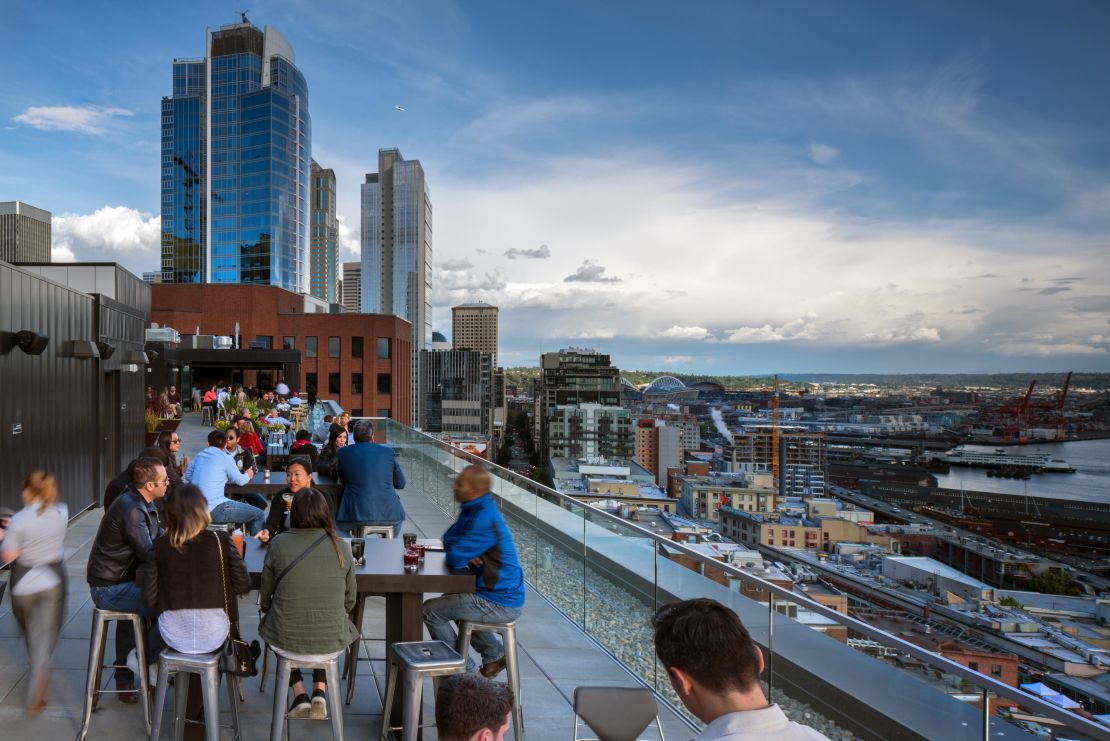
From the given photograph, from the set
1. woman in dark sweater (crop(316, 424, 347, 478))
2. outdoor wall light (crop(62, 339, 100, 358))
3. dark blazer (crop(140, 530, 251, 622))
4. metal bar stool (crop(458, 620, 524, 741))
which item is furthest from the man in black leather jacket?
outdoor wall light (crop(62, 339, 100, 358))

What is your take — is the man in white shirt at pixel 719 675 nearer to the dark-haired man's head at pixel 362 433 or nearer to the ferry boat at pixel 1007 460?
the dark-haired man's head at pixel 362 433

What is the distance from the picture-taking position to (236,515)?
22.0 feet

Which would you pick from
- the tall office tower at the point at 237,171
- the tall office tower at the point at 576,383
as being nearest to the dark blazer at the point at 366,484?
the tall office tower at the point at 576,383

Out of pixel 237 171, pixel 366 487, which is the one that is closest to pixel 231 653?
pixel 366 487

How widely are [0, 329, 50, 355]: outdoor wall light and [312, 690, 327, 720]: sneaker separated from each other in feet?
21.3

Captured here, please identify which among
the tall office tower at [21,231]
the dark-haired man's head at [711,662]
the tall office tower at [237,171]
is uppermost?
the tall office tower at [237,171]

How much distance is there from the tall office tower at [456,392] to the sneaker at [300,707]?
120422 mm

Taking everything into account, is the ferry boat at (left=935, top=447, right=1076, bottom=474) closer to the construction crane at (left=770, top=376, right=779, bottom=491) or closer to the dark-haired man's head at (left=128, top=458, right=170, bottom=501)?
the construction crane at (left=770, top=376, right=779, bottom=491)

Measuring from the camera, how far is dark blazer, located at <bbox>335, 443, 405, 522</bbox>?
6523 mm

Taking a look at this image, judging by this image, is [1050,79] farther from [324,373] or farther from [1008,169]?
[324,373]

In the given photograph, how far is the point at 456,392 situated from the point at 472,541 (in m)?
127

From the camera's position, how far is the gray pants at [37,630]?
4.10m

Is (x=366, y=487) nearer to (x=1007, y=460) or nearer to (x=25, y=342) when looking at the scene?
(x=25, y=342)

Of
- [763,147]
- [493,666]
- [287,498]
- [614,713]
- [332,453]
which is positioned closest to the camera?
[614,713]
